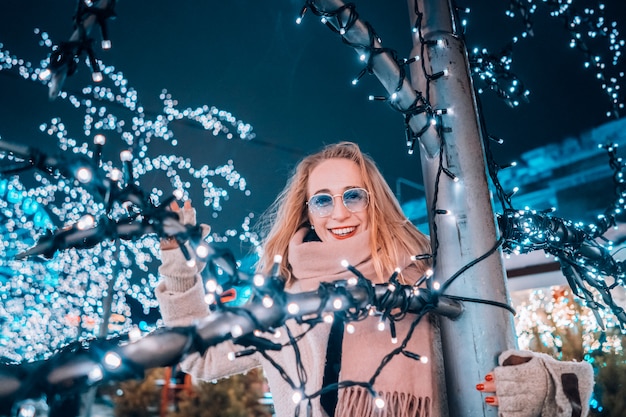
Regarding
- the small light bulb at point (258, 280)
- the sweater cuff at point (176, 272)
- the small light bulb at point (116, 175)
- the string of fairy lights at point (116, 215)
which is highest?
the string of fairy lights at point (116, 215)

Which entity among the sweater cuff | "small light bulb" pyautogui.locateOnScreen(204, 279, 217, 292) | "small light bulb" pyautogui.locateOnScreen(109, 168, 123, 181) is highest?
the sweater cuff

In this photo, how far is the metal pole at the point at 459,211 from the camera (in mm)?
1292

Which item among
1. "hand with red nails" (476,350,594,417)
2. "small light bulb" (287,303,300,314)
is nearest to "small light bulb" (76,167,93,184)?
"small light bulb" (287,303,300,314)

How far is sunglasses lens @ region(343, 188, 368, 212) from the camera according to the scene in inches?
82.7

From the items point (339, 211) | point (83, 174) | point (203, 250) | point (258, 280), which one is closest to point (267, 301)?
point (258, 280)

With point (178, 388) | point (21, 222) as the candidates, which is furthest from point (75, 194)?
point (178, 388)

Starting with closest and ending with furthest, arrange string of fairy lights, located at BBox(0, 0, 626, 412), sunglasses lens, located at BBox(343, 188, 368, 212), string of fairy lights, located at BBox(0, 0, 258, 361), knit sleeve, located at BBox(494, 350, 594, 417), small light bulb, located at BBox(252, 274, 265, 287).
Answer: small light bulb, located at BBox(252, 274, 265, 287)
knit sleeve, located at BBox(494, 350, 594, 417)
string of fairy lights, located at BBox(0, 0, 626, 412)
sunglasses lens, located at BBox(343, 188, 368, 212)
string of fairy lights, located at BBox(0, 0, 258, 361)

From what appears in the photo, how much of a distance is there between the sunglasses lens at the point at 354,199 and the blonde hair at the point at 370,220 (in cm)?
9

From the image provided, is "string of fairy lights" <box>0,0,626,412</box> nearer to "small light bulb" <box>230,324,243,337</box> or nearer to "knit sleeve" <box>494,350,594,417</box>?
"knit sleeve" <box>494,350,594,417</box>

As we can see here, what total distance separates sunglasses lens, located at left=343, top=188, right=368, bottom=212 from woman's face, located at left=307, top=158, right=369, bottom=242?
0.02m

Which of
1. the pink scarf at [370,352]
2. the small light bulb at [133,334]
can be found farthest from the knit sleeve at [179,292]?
the small light bulb at [133,334]

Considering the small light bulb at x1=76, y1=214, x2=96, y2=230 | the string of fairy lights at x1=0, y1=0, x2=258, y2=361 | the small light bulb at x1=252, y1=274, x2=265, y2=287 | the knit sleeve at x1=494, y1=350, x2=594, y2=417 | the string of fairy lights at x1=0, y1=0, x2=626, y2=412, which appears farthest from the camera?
the string of fairy lights at x1=0, y1=0, x2=258, y2=361

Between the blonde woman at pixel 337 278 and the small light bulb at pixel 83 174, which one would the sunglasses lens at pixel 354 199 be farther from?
the small light bulb at pixel 83 174

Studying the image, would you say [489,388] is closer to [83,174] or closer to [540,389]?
[540,389]
